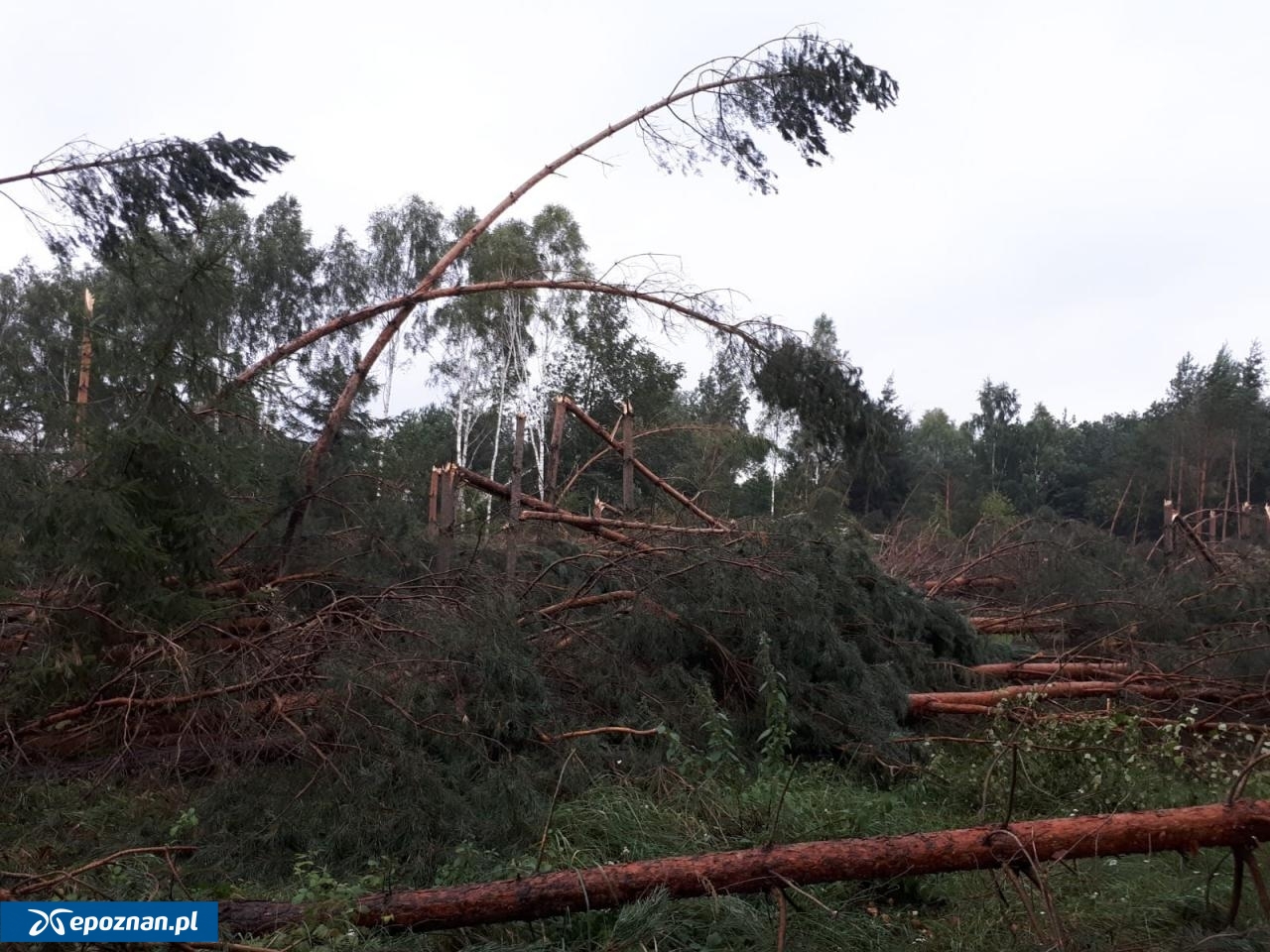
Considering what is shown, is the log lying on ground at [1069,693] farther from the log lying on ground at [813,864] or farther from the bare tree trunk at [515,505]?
the log lying on ground at [813,864]

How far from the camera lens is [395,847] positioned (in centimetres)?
395

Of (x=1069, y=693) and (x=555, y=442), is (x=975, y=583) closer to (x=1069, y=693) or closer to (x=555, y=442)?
(x=1069, y=693)

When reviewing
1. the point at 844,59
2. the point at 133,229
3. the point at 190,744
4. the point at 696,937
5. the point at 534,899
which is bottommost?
the point at 696,937

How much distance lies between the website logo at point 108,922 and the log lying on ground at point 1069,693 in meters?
4.33

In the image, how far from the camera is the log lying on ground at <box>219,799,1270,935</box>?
2.97 meters

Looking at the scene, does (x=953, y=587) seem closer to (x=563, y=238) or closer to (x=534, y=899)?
(x=534, y=899)

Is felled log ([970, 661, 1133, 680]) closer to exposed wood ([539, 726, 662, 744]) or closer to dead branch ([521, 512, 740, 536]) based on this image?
dead branch ([521, 512, 740, 536])

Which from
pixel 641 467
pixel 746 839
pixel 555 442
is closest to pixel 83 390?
pixel 746 839

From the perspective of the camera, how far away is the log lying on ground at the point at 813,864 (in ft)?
9.73

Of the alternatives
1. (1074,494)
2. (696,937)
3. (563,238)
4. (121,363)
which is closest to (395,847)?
(696,937)

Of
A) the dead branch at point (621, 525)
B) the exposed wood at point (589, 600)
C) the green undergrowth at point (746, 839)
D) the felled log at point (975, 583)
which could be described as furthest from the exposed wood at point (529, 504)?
the felled log at point (975, 583)

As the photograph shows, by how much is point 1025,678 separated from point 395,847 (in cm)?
481

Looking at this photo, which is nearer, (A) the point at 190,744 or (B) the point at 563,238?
(A) the point at 190,744

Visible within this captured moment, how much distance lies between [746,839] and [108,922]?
7.11ft
